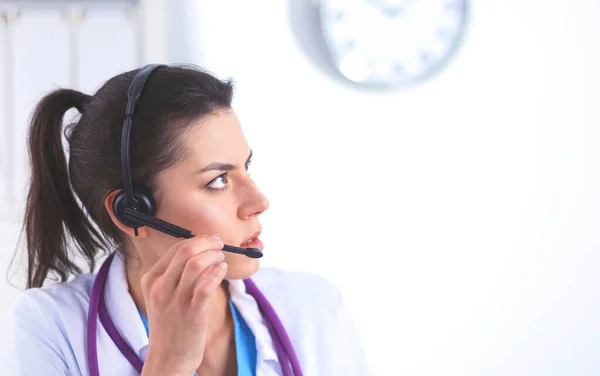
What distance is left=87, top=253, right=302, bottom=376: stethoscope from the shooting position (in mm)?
1095

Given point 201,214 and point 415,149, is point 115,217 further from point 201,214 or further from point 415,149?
point 415,149

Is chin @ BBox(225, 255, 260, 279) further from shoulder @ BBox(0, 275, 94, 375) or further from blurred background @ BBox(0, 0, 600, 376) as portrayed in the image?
blurred background @ BBox(0, 0, 600, 376)

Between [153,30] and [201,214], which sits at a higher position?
[153,30]

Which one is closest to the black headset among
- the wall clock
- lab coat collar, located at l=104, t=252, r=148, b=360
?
lab coat collar, located at l=104, t=252, r=148, b=360

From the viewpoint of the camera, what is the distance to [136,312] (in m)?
1.15

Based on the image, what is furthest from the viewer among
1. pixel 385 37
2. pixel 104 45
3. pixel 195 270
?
pixel 104 45

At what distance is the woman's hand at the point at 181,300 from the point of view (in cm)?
89

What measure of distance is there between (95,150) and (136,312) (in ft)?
1.00

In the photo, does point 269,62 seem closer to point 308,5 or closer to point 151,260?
point 308,5

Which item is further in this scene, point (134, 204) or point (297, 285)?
point (297, 285)

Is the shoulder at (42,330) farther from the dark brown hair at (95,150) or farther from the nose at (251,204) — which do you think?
the nose at (251,204)

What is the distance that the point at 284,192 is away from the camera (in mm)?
1682

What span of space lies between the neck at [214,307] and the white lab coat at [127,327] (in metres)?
0.02

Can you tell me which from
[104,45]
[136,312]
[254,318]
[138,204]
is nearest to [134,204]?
[138,204]
